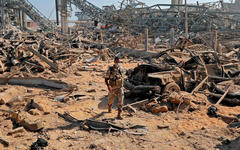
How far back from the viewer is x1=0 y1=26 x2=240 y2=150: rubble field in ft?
17.3

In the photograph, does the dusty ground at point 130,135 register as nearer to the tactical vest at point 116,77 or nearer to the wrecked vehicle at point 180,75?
the wrecked vehicle at point 180,75

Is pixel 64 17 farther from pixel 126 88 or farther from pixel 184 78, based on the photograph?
pixel 184 78

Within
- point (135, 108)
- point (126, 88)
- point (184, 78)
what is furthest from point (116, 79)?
point (184, 78)

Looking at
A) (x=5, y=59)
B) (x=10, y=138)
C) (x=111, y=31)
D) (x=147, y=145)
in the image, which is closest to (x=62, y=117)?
(x=10, y=138)

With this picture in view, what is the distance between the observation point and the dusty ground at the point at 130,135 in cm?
505

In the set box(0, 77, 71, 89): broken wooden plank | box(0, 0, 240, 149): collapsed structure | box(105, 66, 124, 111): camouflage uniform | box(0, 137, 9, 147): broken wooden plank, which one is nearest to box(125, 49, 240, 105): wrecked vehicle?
box(0, 0, 240, 149): collapsed structure

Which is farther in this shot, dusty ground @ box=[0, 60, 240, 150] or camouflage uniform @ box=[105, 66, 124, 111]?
camouflage uniform @ box=[105, 66, 124, 111]

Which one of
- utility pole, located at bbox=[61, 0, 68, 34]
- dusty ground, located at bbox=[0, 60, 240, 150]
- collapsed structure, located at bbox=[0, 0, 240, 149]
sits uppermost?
utility pole, located at bbox=[61, 0, 68, 34]

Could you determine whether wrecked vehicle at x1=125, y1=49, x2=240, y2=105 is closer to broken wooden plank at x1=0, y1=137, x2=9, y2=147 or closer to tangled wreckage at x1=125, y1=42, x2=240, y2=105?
tangled wreckage at x1=125, y1=42, x2=240, y2=105

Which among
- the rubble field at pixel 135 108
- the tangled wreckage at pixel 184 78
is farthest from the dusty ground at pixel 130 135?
the tangled wreckage at pixel 184 78

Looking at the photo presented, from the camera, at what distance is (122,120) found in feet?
21.0

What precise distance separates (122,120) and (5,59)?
9.67 m

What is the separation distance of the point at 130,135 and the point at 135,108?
1867 millimetres

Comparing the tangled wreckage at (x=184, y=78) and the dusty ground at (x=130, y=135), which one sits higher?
the tangled wreckage at (x=184, y=78)
